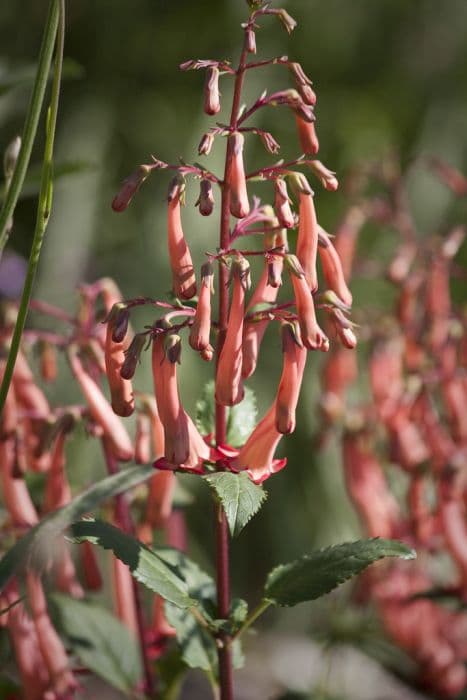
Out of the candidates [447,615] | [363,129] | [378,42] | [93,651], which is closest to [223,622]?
[93,651]

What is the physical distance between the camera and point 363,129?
3.24 meters

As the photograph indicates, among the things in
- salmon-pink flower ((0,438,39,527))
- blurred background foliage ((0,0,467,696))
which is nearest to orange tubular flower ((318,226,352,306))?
salmon-pink flower ((0,438,39,527))

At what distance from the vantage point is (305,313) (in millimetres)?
794

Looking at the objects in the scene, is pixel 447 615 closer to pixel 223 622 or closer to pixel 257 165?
pixel 223 622

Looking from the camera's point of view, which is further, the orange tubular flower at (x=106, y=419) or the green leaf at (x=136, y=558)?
the orange tubular flower at (x=106, y=419)

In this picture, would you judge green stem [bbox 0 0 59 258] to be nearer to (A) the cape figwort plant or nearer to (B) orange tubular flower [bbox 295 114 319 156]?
(A) the cape figwort plant

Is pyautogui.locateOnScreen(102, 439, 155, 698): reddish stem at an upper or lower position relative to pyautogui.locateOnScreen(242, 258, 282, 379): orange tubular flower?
lower

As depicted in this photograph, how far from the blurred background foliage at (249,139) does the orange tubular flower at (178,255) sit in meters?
1.59

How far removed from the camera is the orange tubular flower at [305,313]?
79cm

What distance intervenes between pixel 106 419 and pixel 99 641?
0.23m

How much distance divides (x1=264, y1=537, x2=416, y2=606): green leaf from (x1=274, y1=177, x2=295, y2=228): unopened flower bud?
10.1 inches

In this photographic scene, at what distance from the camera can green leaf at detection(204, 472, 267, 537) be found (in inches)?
28.1

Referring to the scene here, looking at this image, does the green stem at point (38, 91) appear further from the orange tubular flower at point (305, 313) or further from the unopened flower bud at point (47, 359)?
the unopened flower bud at point (47, 359)

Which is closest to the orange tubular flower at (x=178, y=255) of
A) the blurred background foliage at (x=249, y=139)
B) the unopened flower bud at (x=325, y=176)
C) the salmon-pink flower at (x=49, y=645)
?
the unopened flower bud at (x=325, y=176)
